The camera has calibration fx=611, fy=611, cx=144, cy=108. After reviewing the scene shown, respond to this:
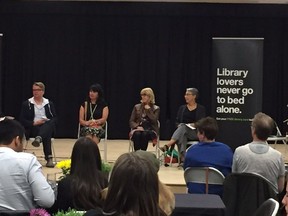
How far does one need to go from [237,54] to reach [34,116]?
2833 mm

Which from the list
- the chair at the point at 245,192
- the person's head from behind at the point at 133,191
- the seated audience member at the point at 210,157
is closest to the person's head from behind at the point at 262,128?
the seated audience member at the point at 210,157

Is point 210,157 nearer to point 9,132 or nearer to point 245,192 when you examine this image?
point 245,192

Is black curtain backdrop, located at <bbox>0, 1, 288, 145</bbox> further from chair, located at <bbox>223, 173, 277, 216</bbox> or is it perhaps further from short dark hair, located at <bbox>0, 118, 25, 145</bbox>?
short dark hair, located at <bbox>0, 118, 25, 145</bbox>

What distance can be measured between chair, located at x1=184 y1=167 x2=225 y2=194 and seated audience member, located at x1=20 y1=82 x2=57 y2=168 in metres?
3.71

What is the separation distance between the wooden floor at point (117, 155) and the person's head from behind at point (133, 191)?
352 centimetres

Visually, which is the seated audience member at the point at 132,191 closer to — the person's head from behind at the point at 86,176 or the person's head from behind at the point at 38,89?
the person's head from behind at the point at 86,176

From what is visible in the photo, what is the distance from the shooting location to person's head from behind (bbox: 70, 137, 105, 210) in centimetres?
328

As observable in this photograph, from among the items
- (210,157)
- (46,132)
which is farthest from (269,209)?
(46,132)

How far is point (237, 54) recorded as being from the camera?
322 inches

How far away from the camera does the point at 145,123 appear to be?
822 centimetres

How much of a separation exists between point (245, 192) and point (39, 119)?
457cm

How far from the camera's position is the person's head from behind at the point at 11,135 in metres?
3.58

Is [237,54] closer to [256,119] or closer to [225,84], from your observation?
[225,84]

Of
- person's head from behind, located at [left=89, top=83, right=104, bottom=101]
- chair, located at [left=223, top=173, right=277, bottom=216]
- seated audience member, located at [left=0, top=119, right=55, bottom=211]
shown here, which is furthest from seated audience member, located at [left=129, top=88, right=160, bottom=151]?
seated audience member, located at [left=0, top=119, right=55, bottom=211]
